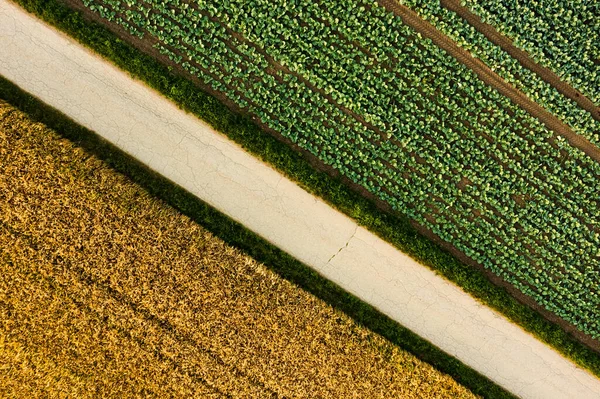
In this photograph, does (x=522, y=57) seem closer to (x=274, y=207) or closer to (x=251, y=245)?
(x=274, y=207)

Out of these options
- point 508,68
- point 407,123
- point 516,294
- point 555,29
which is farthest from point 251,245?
point 555,29

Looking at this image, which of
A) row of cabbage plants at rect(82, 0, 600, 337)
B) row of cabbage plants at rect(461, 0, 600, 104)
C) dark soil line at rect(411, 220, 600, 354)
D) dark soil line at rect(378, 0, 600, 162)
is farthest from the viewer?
dark soil line at rect(411, 220, 600, 354)

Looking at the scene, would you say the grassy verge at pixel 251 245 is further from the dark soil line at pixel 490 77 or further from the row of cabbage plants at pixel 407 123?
the dark soil line at pixel 490 77

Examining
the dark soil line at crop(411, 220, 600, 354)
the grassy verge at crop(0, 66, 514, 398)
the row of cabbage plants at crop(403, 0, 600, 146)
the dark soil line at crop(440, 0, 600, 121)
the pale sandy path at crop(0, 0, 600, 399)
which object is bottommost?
the grassy verge at crop(0, 66, 514, 398)

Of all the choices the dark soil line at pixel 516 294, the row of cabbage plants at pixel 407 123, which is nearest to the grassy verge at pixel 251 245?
the dark soil line at pixel 516 294

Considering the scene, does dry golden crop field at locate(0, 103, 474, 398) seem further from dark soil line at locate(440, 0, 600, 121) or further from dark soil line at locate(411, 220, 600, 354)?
dark soil line at locate(440, 0, 600, 121)

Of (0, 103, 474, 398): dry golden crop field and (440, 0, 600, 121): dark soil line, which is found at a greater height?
(440, 0, 600, 121): dark soil line

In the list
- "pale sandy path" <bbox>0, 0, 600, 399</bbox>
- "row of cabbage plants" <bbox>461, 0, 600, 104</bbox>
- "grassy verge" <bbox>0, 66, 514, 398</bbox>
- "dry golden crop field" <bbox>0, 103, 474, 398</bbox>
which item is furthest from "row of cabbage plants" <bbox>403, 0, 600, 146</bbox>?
"dry golden crop field" <bbox>0, 103, 474, 398</bbox>

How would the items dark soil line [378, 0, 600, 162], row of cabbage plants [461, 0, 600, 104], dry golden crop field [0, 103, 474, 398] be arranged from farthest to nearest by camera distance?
dark soil line [378, 0, 600, 162], row of cabbage plants [461, 0, 600, 104], dry golden crop field [0, 103, 474, 398]
